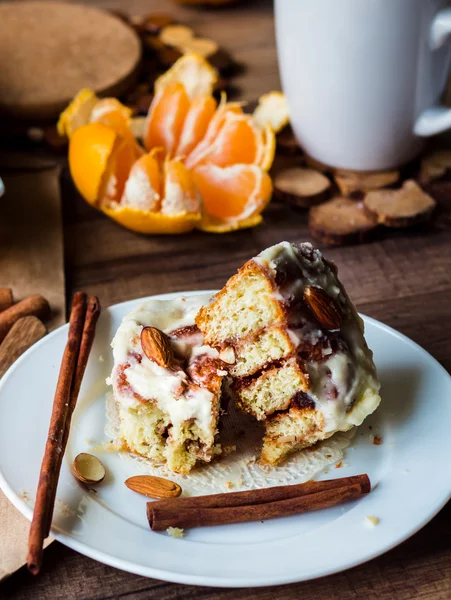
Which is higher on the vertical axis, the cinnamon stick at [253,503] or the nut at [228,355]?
the nut at [228,355]

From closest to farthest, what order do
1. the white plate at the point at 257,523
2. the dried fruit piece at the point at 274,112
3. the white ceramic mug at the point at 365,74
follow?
the white plate at the point at 257,523
the white ceramic mug at the point at 365,74
the dried fruit piece at the point at 274,112

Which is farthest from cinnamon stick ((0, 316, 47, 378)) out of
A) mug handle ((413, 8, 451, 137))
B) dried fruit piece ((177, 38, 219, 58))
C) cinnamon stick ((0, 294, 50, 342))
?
dried fruit piece ((177, 38, 219, 58))

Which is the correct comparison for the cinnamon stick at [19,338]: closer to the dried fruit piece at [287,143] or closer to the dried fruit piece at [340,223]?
the dried fruit piece at [340,223]

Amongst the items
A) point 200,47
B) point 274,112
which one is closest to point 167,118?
point 274,112

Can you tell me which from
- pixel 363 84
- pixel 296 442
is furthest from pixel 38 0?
pixel 296 442

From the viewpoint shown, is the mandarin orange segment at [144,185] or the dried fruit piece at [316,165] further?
the dried fruit piece at [316,165]

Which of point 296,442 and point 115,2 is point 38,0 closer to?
point 115,2

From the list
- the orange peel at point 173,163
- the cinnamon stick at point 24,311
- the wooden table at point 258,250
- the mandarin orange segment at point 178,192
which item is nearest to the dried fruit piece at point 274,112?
the orange peel at point 173,163

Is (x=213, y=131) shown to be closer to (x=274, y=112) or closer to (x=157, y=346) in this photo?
(x=274, y=112)
